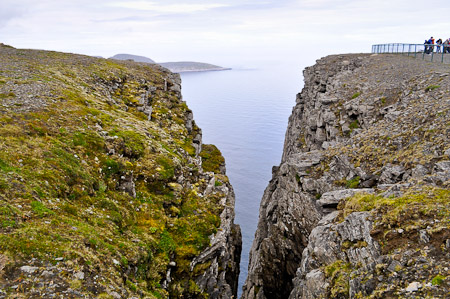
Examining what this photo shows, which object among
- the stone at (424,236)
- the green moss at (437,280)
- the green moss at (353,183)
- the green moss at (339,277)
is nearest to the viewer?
the green moss at (437,280)

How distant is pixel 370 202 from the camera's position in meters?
17.2

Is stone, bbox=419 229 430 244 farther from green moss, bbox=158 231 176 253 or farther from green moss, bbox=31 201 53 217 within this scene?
green moss, bbox=31 201 53 217

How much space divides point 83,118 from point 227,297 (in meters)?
17.5

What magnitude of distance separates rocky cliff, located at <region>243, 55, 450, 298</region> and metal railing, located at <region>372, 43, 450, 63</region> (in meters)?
13.2

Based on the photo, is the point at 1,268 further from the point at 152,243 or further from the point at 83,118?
the point at 83,118

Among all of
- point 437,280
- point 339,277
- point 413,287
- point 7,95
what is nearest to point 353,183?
point 339,277

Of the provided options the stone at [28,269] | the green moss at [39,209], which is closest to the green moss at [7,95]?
the green moss at [39,209]

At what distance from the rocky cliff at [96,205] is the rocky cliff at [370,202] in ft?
21.6

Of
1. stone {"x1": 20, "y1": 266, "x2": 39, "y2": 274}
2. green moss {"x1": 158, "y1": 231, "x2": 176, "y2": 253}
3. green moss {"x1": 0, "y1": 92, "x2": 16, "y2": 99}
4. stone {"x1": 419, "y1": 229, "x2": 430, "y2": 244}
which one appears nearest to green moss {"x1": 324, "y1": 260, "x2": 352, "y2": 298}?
stone {"x1": 419, "y1": 229, "x2": 430, "y2": 244}

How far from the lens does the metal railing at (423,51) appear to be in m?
52.1

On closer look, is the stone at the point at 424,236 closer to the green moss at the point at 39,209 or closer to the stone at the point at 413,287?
the stone at the point at 413,287

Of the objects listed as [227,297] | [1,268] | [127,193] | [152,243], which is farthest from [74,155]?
[227,297]

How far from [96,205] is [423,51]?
217 ft

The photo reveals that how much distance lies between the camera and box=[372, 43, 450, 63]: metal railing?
52.1 meters
